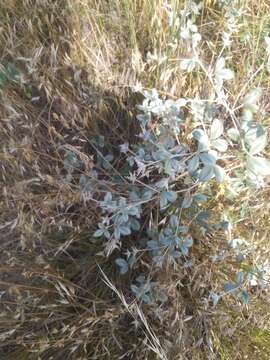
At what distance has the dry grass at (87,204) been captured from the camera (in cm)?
104

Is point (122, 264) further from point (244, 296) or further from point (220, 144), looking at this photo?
point (220, 144)

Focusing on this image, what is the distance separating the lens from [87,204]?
3.78ft

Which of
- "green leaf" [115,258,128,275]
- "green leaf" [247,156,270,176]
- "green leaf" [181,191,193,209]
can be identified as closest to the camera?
"green leaf" [247,156,270,176]

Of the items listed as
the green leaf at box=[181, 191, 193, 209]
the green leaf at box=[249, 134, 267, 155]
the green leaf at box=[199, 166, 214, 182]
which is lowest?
the green leaf at box=[181, 191, 193, 209]

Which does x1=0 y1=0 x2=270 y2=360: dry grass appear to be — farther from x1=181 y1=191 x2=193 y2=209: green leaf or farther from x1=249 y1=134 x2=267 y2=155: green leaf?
x1=249 y1=134 x2=267 y2=155: green leaf

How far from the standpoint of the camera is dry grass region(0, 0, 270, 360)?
104 cm

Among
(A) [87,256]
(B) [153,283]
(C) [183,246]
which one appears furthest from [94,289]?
(C) [183,246]

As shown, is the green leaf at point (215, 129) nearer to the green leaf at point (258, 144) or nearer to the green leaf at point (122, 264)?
the green leaf at point (258, 144)

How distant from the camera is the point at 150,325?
1.08 metres

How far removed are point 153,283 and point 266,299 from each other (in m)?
0.29

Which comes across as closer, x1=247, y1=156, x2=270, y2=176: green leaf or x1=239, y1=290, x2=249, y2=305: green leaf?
x1=247, y1=156, x2=270, y2=176: green leaf

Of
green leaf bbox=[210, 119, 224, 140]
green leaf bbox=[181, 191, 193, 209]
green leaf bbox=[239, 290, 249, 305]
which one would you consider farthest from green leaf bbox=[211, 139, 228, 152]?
green leaf bbox=[239, 290, 249, 305]

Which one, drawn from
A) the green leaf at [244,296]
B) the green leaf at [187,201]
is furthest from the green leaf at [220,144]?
the green leaf at [244,296]

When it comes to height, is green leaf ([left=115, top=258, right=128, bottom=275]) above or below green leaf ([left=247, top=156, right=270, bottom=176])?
below
